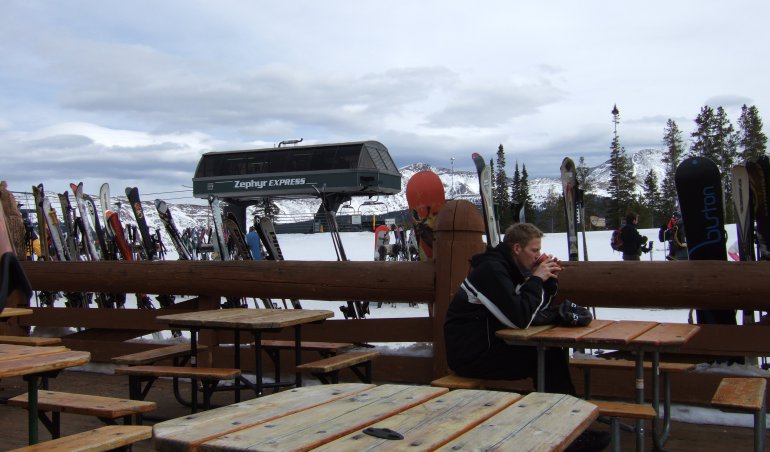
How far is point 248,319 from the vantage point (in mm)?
3914

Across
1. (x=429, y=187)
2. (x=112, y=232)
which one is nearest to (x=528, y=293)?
(x=429, y=187)

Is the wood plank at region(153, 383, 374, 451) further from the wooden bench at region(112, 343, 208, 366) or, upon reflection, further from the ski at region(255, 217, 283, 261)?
the ski at region(255, 217, 283, 261)

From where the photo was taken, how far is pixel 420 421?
1.75 m

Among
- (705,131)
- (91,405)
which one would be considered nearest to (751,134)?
(705,131)

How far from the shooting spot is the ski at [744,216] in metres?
5.06

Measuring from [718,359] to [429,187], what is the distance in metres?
2.61

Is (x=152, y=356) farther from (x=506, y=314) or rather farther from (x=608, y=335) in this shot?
(x=608, y=335)

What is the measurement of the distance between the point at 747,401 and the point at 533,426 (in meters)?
1.46

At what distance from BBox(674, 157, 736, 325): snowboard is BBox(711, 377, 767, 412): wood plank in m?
1.80

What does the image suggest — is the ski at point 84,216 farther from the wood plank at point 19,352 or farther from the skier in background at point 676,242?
the skier in background at point 676,242

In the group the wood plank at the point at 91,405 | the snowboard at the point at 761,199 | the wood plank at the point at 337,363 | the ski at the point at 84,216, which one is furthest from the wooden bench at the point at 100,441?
the ski at the point at 84,216

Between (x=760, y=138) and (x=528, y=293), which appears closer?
(x=528, y=293)

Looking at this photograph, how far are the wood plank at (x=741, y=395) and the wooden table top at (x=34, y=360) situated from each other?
2.40m

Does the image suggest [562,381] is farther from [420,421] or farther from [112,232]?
[112,232]
